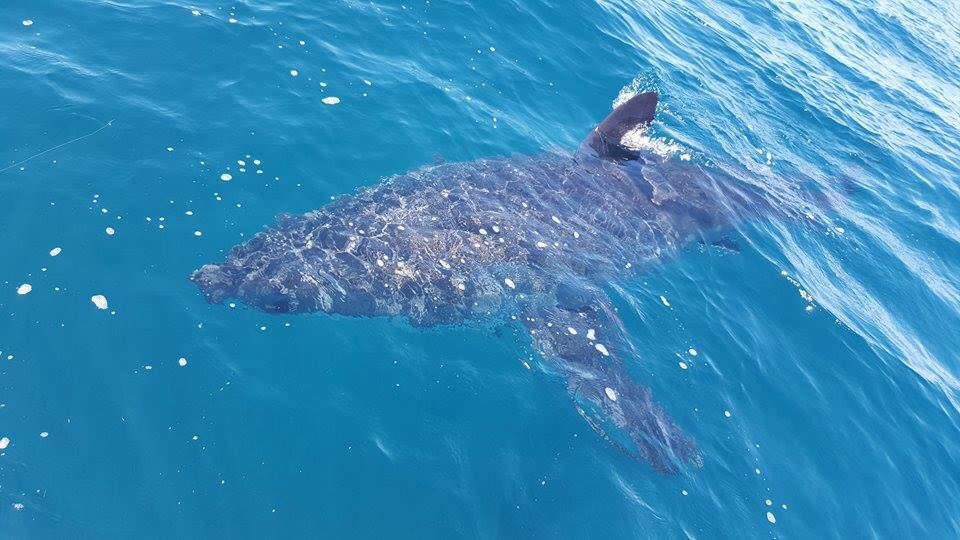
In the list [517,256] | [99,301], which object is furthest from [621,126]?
[99,301]

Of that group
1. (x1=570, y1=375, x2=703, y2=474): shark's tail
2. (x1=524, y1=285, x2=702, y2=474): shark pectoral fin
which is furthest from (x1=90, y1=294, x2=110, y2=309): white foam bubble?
(x1=570, y1=375, x2=703, y2=474): shark's tail

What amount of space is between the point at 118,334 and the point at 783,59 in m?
29.8

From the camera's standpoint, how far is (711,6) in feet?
109

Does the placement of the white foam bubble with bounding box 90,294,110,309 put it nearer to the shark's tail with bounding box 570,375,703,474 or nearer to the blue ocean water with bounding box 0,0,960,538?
the blue ocean water with bounding box 0,0,960,538

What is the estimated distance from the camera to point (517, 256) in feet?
50.2

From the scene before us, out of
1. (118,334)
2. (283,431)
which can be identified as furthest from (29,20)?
(283,431)

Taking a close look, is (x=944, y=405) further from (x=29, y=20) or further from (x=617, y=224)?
(x=29, y=20)

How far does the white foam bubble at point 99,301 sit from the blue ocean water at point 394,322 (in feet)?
0.43

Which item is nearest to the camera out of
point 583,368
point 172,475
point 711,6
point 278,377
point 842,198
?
point 172,475

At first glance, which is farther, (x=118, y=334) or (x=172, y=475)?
(x=118, y=334)

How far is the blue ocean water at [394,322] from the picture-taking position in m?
10.6

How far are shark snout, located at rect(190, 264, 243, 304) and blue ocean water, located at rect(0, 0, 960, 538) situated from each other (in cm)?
31

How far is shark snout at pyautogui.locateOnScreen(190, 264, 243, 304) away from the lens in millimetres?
12688

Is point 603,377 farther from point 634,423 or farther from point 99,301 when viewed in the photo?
point 99,301
